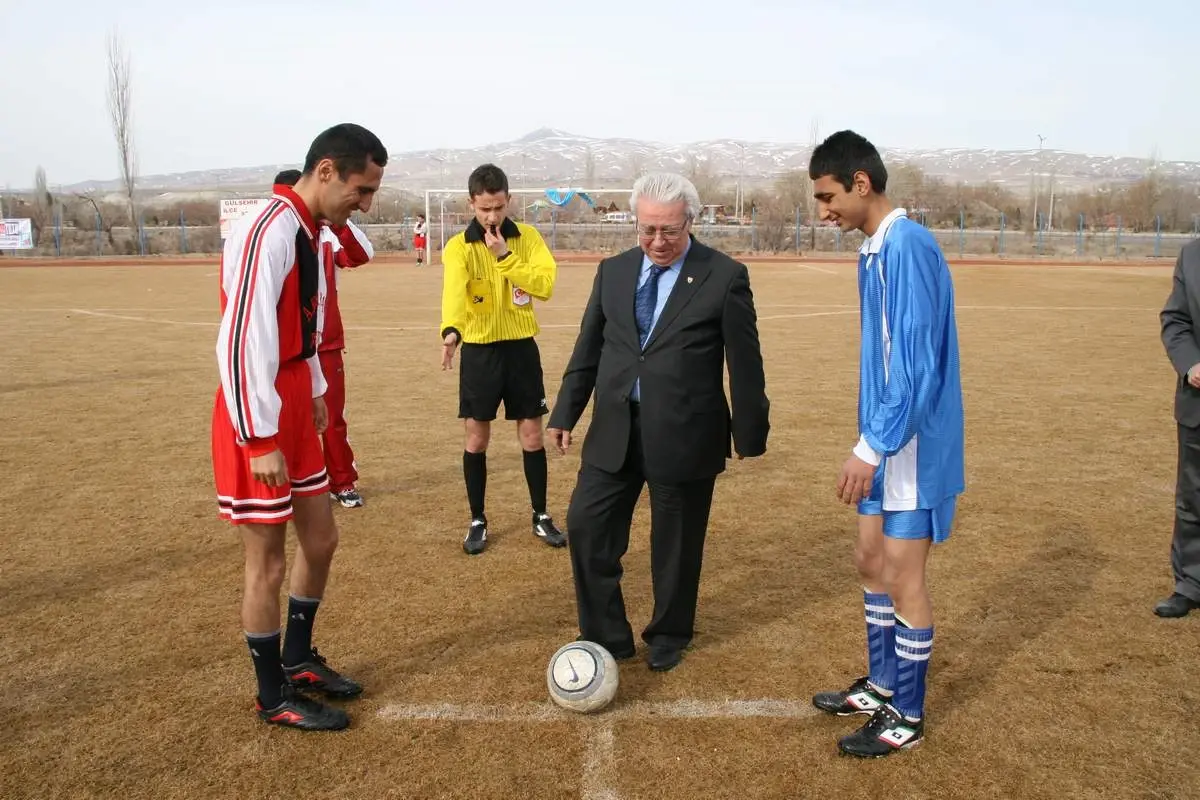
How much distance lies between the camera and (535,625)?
4680mm

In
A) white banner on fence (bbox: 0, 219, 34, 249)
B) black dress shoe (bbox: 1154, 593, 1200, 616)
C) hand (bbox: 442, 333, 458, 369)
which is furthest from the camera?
white banner on fence (bbox: 0, 219, 34, 249)

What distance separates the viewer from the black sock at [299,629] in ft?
12.9

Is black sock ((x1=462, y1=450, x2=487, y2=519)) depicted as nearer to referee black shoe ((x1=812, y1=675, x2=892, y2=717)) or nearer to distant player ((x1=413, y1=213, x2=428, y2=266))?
referee black shoe ((x1=812, y1=675, x2=892, y2=717))

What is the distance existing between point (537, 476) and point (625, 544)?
1.70 meters

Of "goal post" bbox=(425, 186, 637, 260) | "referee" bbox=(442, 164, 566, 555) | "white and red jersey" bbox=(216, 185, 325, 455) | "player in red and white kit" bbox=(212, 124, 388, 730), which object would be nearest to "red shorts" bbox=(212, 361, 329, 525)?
"player in red and white kit" bbox=(212, 124, 388, 730)

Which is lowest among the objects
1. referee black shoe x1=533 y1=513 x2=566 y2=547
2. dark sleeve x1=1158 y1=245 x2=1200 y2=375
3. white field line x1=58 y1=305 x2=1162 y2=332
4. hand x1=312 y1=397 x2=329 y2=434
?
referee black shoe x1=533 y1=513 x2=566 y2=547

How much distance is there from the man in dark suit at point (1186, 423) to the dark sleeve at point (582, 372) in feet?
9.52

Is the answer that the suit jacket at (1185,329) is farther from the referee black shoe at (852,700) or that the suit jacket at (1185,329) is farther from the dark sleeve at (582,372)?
the dark sleeve at (582,372)

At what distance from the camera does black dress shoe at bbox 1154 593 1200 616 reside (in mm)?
4703

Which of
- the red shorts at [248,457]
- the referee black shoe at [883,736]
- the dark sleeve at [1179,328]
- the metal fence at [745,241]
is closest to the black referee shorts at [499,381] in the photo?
the red shorts at [248,457]

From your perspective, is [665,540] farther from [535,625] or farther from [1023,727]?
[1023,727]

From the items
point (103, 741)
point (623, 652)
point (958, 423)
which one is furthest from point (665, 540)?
point (103, 741)

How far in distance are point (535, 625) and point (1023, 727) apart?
2.23 m

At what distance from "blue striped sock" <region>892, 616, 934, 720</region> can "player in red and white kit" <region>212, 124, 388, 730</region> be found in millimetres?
2151
